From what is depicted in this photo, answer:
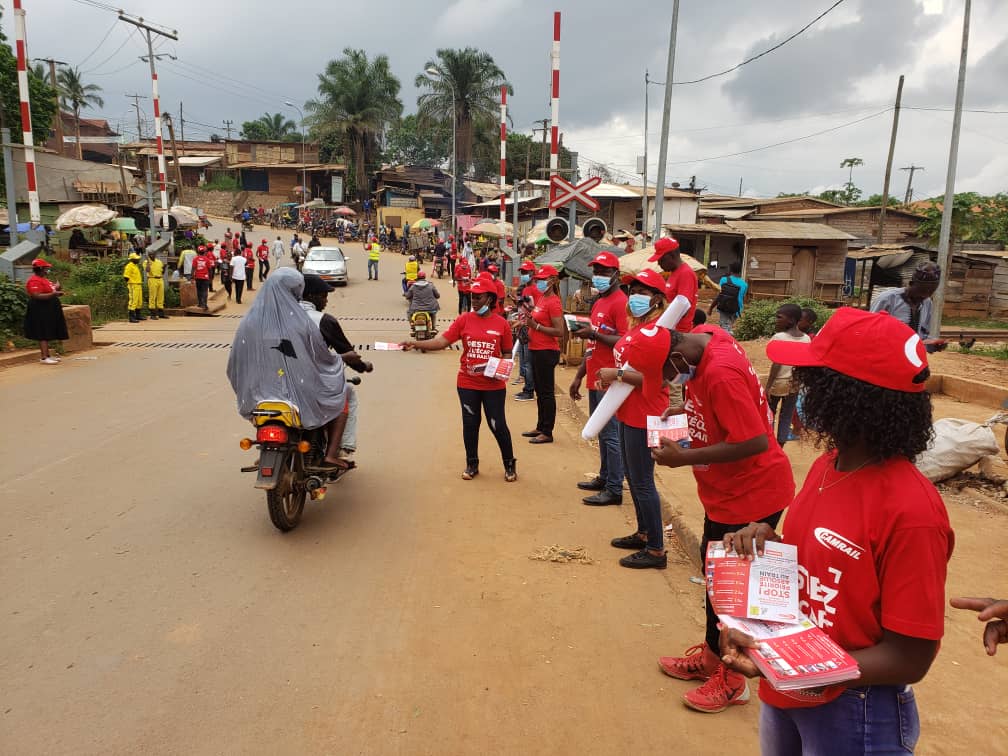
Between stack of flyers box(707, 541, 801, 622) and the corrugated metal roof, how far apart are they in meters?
26.2

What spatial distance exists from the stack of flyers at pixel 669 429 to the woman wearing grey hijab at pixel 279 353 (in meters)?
2.83

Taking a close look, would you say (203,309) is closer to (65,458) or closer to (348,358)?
(65,458)

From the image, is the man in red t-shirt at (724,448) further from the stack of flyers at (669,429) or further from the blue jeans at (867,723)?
the blue jeans at (867,723)

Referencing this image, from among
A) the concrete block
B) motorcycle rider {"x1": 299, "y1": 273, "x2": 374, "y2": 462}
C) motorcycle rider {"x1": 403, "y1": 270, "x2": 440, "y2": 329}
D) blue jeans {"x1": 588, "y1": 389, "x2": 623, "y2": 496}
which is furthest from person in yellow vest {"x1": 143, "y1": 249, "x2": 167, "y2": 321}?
blue jeans {"x1": 588, "y1": 389, "x2": 623, "y2": 496}

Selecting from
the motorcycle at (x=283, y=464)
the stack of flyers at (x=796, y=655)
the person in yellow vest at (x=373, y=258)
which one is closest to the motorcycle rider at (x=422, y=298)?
the motorcycle at (x=283, y=464)

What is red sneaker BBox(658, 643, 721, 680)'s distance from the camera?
3.24 m

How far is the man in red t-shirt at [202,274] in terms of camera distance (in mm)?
18578

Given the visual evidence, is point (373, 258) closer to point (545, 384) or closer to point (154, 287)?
point (154, 287)

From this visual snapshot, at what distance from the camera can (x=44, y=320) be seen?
11.3 meters

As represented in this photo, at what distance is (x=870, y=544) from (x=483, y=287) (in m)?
4.65

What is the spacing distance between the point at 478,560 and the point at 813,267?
2604 cm

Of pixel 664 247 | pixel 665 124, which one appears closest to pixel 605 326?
pixel 664 247

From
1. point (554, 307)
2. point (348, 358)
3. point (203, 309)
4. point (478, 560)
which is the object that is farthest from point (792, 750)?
point (203, 309)

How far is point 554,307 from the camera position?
7.50 metres
